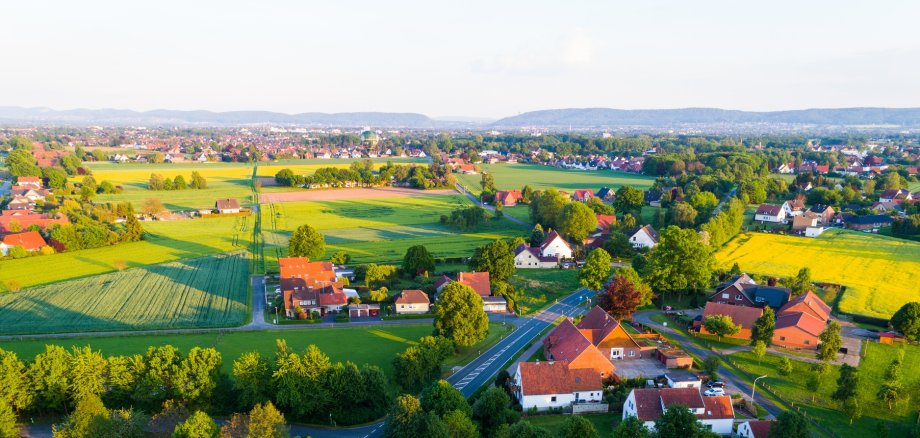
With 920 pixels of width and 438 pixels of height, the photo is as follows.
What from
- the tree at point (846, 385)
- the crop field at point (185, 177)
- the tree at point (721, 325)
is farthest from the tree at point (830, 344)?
the crop field at point (185, 177)

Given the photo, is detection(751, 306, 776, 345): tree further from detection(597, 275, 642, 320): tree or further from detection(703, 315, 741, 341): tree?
detection(597, 275, 642, 320): tree

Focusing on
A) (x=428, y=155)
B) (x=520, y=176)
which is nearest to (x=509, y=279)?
(x=520, y=176)

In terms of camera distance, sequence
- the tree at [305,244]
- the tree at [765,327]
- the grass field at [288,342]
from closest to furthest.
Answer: the grass field at [288,342] < the tree at [765,327] < the tree at [305,244]

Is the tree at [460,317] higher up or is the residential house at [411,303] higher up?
the tree at [460,317]

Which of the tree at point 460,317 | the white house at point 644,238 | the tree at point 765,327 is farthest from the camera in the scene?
the white house at point 644,238

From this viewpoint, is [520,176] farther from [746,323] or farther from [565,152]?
[746,323]

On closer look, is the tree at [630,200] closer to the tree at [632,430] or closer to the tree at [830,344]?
the tree at [830,344]

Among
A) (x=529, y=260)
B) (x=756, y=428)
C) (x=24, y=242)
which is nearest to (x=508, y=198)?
(x=529, y=260)

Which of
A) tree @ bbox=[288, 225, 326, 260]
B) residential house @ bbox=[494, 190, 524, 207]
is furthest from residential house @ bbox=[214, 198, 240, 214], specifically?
residential house @ bbox=[494, 190, 524, 207]
